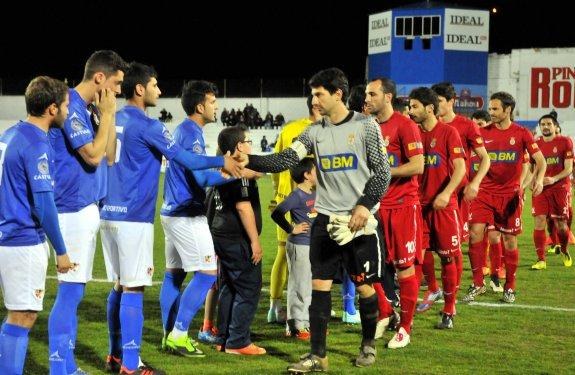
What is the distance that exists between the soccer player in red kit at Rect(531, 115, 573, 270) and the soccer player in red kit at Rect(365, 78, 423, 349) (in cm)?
631

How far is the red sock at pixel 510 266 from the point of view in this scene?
10.7 meters

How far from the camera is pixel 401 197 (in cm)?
839

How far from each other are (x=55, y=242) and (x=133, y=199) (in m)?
1.17

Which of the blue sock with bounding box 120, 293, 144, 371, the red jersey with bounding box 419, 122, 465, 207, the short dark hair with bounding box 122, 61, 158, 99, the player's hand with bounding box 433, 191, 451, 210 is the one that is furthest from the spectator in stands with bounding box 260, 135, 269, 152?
the blue sock with bounding box 120, 293, 144, 371

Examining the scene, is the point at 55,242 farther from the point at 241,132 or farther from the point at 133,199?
the point at 241,132

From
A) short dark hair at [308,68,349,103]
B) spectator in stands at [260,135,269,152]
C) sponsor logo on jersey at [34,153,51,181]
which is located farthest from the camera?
spectator in stands at [260,135,269,152]

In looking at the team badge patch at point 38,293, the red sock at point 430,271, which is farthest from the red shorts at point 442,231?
the team badge patch at point 38,293

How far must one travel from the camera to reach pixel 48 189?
5.62 metres

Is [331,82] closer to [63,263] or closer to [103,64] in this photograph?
[103,64]

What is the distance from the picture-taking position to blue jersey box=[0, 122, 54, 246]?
221 inches

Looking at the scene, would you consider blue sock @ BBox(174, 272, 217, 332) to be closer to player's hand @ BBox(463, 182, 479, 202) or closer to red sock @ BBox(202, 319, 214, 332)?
red sock @ BBox(202, 319, 214, 332)

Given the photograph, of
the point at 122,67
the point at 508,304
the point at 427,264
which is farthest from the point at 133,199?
the point at 508,304

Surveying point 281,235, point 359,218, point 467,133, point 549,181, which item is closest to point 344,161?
point 359,218

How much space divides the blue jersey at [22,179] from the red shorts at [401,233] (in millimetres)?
3594
